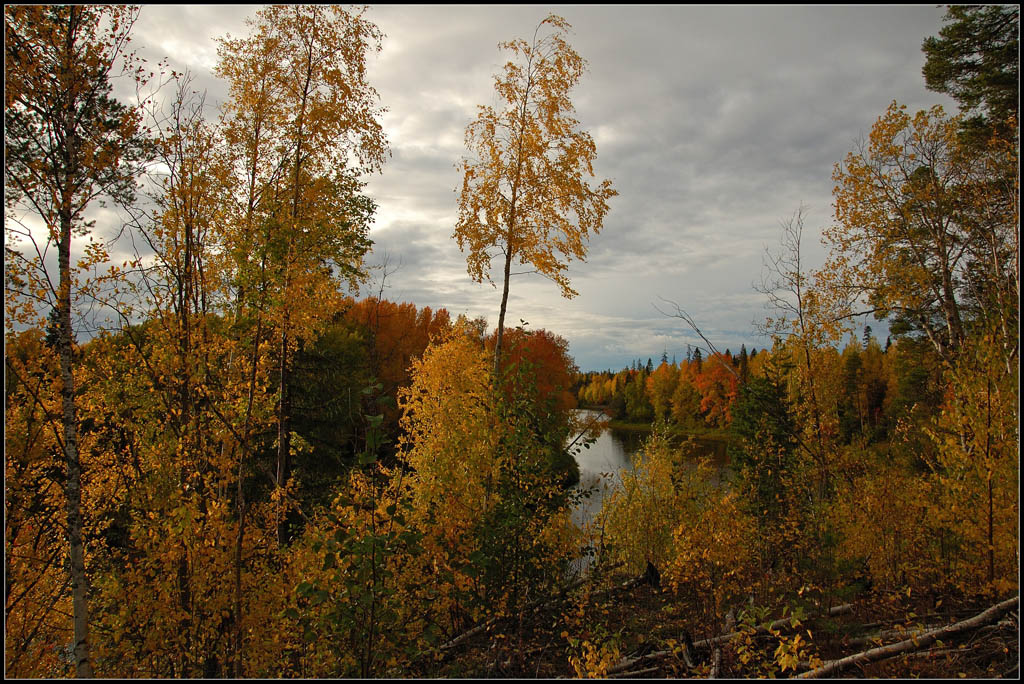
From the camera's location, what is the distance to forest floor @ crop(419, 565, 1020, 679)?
4.38m

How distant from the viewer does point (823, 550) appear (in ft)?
31.8

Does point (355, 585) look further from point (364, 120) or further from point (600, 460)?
point (600, 460)

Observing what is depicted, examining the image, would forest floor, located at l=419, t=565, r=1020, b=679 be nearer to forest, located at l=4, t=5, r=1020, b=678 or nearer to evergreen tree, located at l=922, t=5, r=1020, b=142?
forest, located at l=4, t=5, r=1020, b=678

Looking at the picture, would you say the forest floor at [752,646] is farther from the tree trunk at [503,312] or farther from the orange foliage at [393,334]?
the orange foliage at [393,334]

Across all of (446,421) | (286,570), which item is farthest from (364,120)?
(286,570)

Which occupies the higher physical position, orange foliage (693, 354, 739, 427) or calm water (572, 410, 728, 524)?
orange foliage (693, 354, 739, 427)

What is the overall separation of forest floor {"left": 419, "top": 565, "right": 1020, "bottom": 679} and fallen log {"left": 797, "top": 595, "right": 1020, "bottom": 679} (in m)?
0.03

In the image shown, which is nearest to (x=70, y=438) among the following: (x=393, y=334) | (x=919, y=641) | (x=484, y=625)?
(x=484, y=625)

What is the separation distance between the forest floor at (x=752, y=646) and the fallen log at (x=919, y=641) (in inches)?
1.1

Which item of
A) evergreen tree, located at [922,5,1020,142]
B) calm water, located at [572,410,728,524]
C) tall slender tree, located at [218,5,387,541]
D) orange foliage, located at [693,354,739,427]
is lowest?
calm water, located at [572,410,728,524]

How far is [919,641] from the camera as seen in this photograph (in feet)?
15.2

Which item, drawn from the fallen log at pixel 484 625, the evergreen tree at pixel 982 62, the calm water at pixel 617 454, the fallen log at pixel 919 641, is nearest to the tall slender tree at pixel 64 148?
the fallen log at pixel 484 625

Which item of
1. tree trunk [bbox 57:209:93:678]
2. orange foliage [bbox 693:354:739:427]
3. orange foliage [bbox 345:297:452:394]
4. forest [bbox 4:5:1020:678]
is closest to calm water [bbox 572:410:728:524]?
orange foliage [bbox 693:354:739:427]

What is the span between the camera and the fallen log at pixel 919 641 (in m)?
4.39
